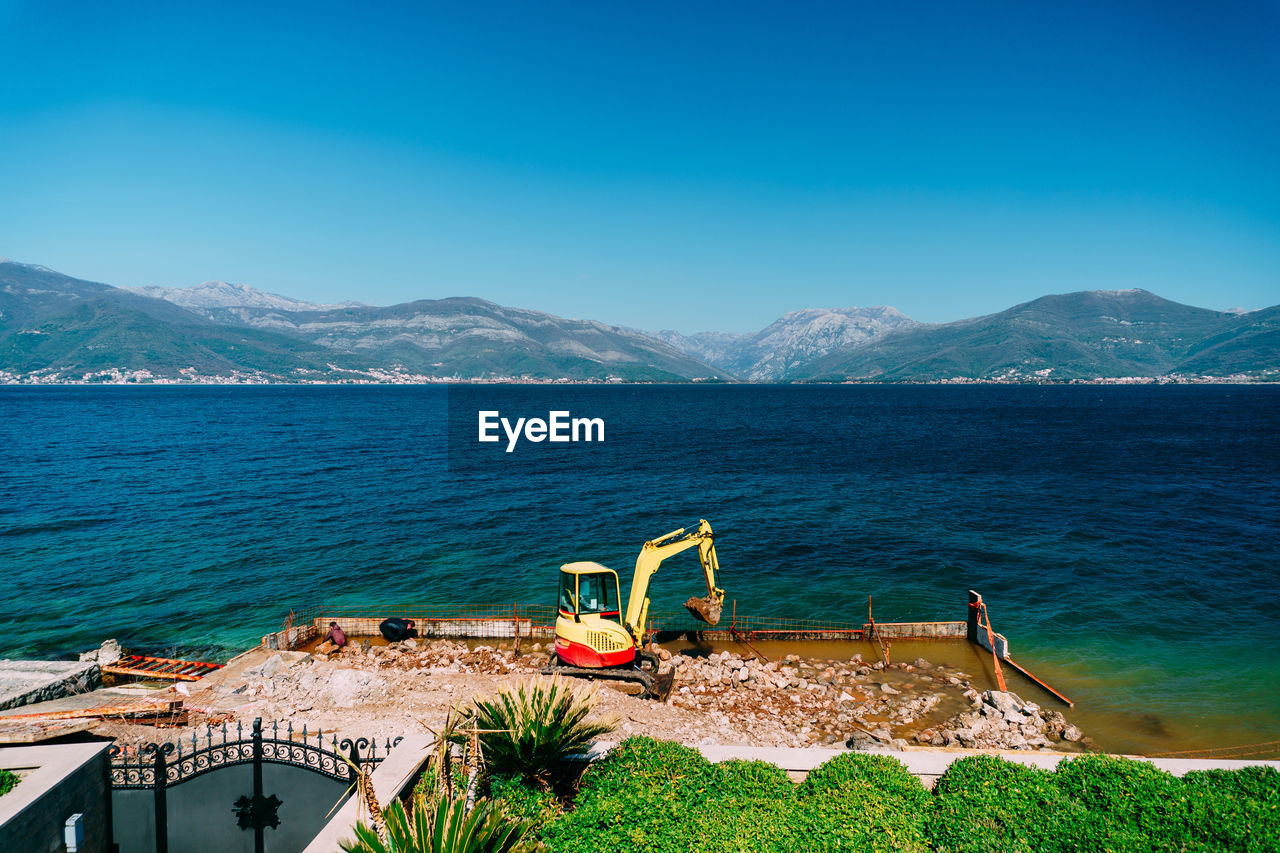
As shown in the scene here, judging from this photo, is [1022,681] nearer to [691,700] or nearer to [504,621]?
[691,700]

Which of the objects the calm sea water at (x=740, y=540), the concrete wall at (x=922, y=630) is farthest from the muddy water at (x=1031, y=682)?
the concrete wall at (x=922, y=630)

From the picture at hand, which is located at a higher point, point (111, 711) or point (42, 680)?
point (111, 711)

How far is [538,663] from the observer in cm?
2467

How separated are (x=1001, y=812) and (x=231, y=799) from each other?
12364mm

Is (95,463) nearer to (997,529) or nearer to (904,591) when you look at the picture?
(904,591)

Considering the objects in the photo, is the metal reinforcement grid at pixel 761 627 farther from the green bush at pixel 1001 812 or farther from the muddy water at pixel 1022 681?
the green bush at pixel 1001 812

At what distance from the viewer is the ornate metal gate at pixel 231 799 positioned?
33.3 ft

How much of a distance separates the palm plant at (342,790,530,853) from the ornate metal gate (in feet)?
11.4

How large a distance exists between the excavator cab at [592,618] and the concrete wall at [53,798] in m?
12.2

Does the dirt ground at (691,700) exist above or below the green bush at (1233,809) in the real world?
below

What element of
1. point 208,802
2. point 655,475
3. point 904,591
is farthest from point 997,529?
point 208,802

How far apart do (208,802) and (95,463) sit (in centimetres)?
7855

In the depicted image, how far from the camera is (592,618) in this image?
66.8ft

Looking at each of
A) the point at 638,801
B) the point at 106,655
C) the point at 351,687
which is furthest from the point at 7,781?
the point at 106,655
